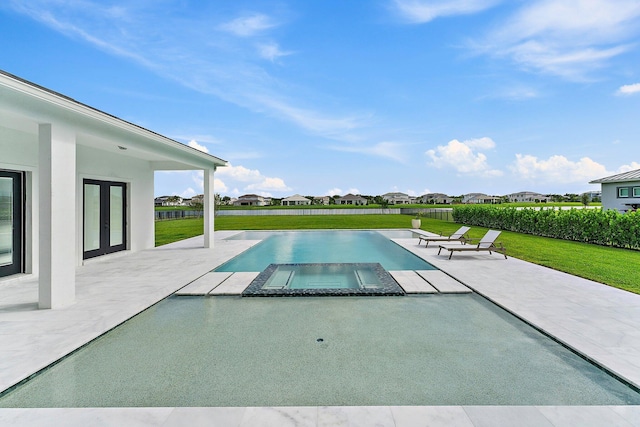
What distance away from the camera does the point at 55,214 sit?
5461 mm

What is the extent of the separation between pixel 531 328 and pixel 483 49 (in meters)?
18.1

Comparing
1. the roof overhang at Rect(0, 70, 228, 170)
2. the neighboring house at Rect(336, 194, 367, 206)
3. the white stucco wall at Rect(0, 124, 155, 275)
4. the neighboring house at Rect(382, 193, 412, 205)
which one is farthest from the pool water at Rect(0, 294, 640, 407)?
the neighboring house at Rect(382, 193, 412, 205)

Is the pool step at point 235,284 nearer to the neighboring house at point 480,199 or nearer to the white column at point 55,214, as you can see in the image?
the white column at point 55,214

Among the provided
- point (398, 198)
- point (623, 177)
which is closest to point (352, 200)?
point (398, 198)

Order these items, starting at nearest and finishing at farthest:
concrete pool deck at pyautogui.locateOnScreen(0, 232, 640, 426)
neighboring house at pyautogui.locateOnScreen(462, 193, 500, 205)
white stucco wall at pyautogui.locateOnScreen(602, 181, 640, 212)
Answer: concrete pool deck at pyautogui.locateOnScreen(0, 232, 640, 426)
white stucco wall at pyautogui.locateOnScreen(602, 181, 640, 212)
neighboring house at pyautogui.locateOnScreen(462, 193, 500, 205)

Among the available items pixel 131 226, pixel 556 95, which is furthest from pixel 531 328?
pixel 556 95

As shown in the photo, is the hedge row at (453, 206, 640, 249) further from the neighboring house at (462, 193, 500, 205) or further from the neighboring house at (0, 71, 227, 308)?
the neighboring house at (462, 193, 500, 205)

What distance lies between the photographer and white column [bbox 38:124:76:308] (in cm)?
534

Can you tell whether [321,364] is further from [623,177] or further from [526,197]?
[526,197]

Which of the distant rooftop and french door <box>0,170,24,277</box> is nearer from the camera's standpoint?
french door <box>0,170,24,277</box>

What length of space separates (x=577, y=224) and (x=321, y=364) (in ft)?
54.7

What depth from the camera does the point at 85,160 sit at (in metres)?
9.71

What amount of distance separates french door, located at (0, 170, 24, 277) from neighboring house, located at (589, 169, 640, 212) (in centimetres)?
3591

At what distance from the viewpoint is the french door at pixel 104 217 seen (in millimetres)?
10203
